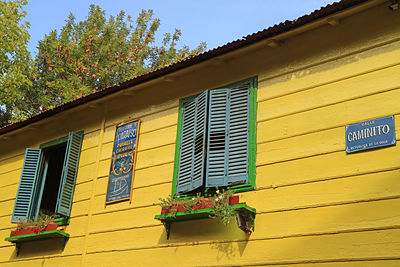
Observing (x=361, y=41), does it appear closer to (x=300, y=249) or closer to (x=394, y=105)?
(x=394, y=105)

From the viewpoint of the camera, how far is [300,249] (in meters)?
6.36

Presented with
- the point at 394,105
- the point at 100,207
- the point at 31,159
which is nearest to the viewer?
the point at 394,105

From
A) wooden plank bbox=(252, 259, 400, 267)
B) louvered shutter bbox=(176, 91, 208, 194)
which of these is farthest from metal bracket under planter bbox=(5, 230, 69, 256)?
wooden plank bbox=(252, 259, 400, 267)

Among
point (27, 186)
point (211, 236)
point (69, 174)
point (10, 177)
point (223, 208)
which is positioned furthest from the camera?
point (10, 177)

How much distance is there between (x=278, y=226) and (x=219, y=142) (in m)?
1.60

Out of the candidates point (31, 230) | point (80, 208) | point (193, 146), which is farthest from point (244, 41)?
point (31, 230)

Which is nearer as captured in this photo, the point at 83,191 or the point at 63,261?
the point at 63,261

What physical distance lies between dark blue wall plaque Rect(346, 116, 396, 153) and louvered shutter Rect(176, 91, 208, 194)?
2.17 m

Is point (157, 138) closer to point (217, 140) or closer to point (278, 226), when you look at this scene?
point (217, 140)

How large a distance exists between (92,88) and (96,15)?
13.6 ft

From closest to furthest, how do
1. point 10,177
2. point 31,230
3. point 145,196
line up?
point 145,196 < point 31,230 < point 10,177

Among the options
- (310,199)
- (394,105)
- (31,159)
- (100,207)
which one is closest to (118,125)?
(100,207)

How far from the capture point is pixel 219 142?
769 centimetres

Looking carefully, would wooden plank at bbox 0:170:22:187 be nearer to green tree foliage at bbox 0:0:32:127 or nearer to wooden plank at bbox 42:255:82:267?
wooden plank at bbox 42:255:82:267
